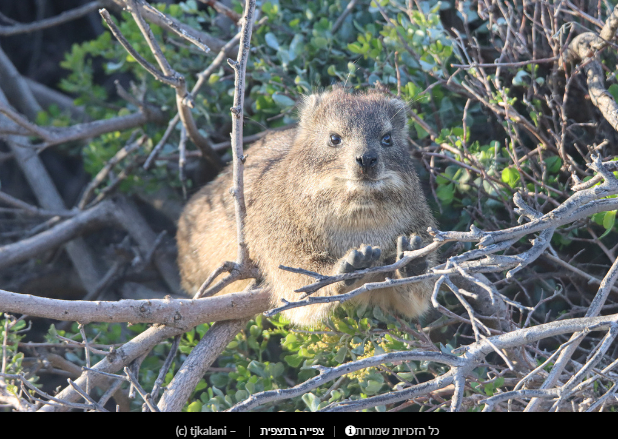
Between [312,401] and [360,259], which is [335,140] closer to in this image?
[360,259]

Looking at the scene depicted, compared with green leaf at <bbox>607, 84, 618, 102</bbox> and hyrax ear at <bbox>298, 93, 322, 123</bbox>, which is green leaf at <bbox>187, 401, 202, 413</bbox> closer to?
hyrax ear at <bbox>298, 93, 322, 123</bbox>

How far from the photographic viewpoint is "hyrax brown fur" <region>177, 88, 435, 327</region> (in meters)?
2.95

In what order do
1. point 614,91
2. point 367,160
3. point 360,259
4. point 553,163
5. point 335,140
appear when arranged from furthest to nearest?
point 553,163 < point 614,91 < point 335,140 < point 367,160 < point 360,259

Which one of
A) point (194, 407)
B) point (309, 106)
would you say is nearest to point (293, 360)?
point (194, 407)

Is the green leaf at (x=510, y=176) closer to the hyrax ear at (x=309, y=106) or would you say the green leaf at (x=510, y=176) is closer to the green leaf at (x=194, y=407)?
the hyrax ear at (x=309, y=106)

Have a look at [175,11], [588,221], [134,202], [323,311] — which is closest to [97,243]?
[134,202]

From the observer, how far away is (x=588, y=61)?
320 centimetres

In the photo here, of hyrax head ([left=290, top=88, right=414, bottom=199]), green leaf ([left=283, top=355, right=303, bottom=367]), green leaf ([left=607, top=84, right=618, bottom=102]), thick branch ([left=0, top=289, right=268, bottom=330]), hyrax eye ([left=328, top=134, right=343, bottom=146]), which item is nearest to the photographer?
thick branch ([left=0, top=289, right=268, bottom=330])

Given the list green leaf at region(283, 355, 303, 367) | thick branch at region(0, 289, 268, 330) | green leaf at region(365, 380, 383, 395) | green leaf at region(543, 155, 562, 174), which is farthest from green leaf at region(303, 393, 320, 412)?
green leaf at region(543, 155, 562, 174)

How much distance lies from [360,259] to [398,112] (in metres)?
1.00

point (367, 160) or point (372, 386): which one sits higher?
point (367, 160)

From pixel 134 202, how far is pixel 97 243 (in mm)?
487

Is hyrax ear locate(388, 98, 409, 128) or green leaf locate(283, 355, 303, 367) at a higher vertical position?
hyrax ear locate(388, 98, 409, 128)

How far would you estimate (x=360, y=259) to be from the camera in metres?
2.71
